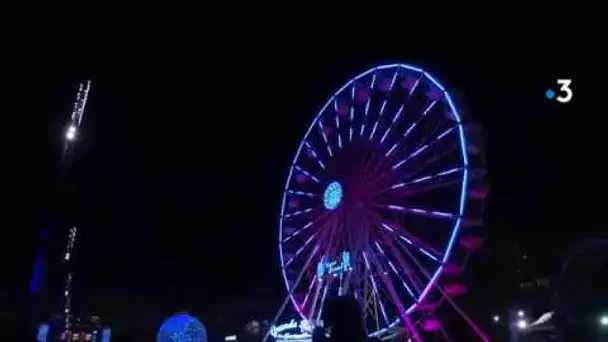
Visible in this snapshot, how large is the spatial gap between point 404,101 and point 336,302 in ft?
45.8

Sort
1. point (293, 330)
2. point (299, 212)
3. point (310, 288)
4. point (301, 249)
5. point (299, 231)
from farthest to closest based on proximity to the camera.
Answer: point (299, 212) < point (299, 231) < point (301, 249) < point (310, 288) < point (293, 330)

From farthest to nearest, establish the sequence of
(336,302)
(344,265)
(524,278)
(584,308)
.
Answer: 1. (524,278)
2. (344,265)
3. (584,308)
4. (336,302)

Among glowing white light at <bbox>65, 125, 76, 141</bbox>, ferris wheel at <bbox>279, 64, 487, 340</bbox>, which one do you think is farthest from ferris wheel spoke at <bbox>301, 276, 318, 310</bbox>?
glowing white light at <bbox>65, 125, 76, 141</bbox>

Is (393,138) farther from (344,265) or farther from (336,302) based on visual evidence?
(336,302)

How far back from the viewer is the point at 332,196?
20891mm

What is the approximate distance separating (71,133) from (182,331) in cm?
930

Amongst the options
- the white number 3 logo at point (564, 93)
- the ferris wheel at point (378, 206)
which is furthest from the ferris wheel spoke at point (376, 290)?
the white number 3 logo at point (564, 93)

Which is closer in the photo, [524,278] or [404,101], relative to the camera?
[404,101]

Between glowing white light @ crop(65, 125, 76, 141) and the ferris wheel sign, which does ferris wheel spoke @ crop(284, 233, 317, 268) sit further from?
glowing white light @ crop(65, 125, 76, 141)

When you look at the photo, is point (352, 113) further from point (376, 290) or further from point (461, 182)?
point (461, 182)

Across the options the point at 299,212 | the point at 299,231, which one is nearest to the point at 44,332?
the point at 299,231

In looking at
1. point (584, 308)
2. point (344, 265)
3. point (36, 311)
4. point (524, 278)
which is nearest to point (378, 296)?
point (344, 265)

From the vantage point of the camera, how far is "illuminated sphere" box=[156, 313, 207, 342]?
732 inches

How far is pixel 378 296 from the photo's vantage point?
1853cm
